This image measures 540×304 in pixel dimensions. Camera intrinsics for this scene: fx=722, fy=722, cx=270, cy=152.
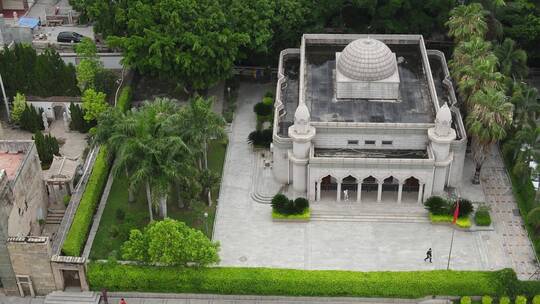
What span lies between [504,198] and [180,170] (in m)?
35.0

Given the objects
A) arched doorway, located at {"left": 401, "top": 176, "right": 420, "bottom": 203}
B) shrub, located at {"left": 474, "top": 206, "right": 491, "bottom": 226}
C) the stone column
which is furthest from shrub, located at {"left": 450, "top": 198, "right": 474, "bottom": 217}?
the stone column

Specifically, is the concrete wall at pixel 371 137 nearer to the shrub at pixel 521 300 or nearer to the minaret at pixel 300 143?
the minaret at pixel 300 143

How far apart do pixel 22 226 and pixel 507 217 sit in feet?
159

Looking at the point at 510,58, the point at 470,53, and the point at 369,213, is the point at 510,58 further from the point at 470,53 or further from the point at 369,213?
the point at 369,213

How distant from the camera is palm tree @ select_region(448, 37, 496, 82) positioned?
257 ft

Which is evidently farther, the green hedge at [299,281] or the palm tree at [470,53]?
the palm tree at [470,53]

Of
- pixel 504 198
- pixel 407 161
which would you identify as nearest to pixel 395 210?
pixel 407 161

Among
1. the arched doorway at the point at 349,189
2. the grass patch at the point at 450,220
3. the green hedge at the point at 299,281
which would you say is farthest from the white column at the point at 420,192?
the green hedge at the point at 299,281

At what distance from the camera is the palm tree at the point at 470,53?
7819 cm

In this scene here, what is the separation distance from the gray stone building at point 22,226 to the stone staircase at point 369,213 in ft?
88.9

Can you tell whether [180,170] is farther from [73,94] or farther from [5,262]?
[73,94]

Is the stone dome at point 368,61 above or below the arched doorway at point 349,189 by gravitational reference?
above

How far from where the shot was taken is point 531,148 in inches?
2842

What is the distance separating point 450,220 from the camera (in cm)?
7300
